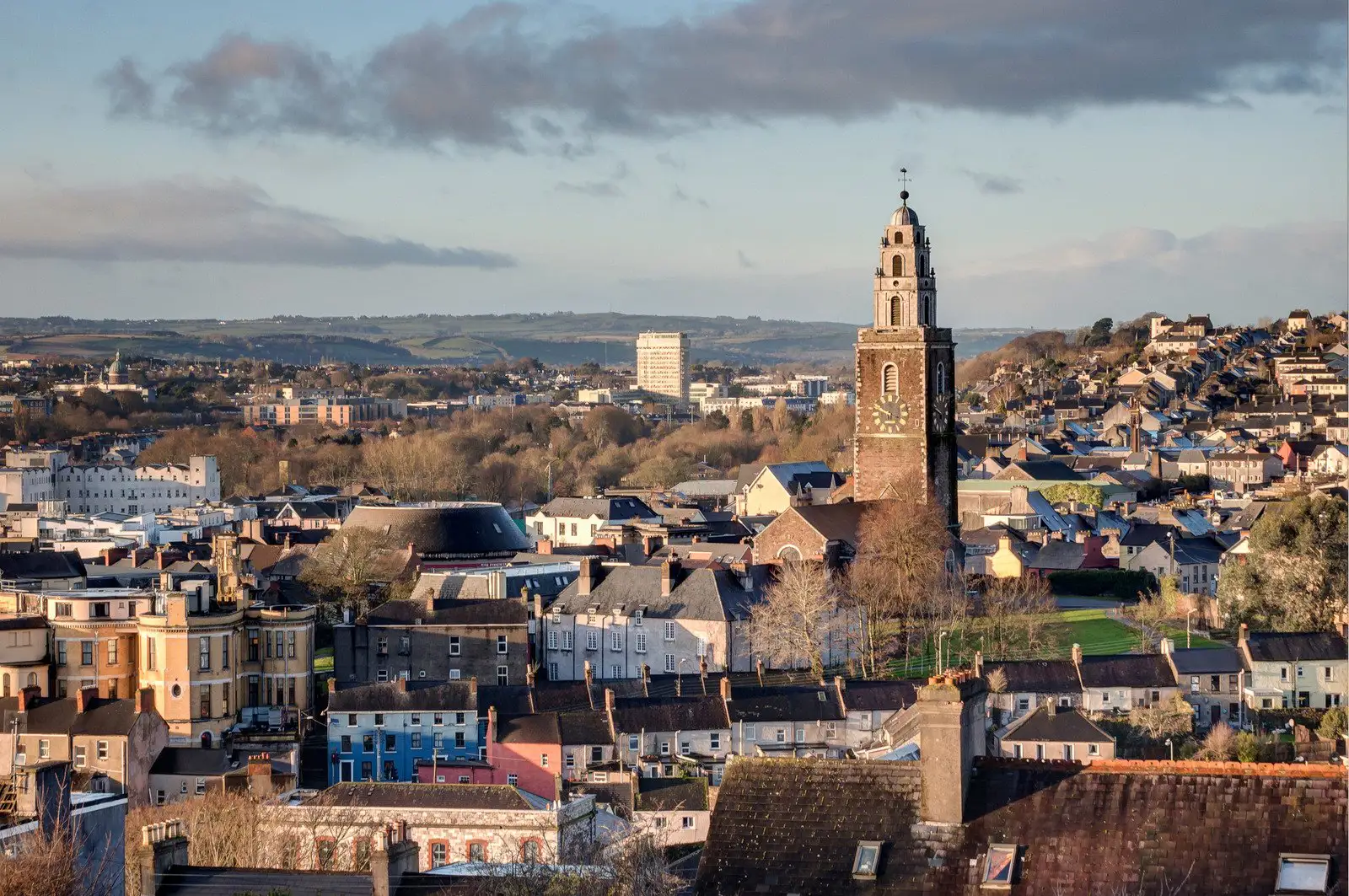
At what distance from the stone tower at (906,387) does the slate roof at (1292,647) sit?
730 inches

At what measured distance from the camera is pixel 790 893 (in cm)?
2019

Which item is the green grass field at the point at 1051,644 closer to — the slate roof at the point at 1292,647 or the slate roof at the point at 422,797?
the slate roof at the point at 1292,647

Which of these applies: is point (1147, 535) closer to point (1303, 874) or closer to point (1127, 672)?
point (1127, 672)

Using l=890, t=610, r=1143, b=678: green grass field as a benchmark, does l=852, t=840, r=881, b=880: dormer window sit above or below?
above

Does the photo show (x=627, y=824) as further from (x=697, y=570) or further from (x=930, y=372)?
(x=930, y=372)

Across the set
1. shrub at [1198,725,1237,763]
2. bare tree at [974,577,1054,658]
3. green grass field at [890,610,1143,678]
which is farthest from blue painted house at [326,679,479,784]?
bare tree at [974,577,1054,658]

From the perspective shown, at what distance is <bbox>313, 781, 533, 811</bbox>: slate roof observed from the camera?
3834 centimetres

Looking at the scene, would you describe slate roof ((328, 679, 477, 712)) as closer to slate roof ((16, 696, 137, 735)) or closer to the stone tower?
slate roof ((16, 696, 137, 735))

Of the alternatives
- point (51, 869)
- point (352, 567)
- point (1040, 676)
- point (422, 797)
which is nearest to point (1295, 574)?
point (1040, 676)

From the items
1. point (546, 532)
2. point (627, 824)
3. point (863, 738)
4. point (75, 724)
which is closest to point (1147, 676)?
point (863, 738)

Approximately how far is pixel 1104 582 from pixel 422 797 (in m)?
41.6

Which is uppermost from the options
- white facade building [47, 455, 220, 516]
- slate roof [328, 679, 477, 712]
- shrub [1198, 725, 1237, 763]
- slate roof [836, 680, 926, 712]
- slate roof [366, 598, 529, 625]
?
slate roof [366, 598, 529, 625]

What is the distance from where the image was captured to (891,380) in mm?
76000

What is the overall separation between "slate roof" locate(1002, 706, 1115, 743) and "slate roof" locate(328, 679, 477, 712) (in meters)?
11.8
